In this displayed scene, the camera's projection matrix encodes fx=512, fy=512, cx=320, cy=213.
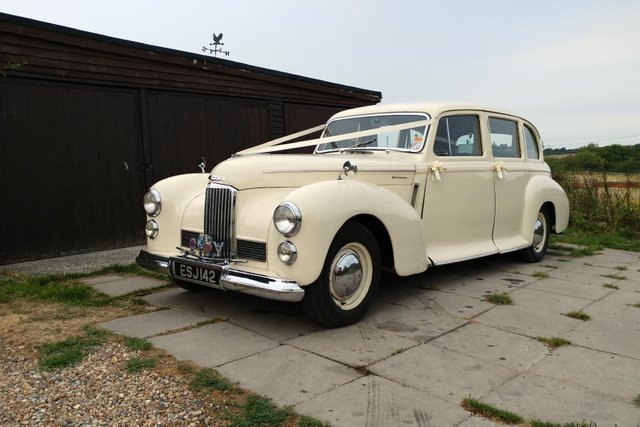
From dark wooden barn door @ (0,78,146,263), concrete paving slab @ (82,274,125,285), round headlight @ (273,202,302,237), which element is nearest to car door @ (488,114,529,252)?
round headlight @ (273,202,302,237)

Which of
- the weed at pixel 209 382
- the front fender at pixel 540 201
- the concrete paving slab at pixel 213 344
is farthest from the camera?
the front fender at pixel 540 201

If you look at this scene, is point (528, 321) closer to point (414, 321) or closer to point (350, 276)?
point (414, 321)

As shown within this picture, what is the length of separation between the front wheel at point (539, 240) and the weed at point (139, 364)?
16.1 ft

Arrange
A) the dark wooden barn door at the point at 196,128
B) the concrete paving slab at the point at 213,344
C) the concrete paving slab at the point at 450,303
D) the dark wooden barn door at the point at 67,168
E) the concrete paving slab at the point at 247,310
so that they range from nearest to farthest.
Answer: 1. the concrete paving slab at the point at 213,344
2. the concrete paving slab at the point at 247,310
3. the concrete paving slab at the point at 450,303
4. the dark wooden barn door at the point at 67,168
5. the dark wooden barn door at the point at 196,128

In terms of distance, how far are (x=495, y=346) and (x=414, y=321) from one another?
0.73m

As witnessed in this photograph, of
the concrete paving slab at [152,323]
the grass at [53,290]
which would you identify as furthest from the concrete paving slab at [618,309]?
the grass at [53,290]

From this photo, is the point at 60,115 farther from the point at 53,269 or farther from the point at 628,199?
the point at 628,199

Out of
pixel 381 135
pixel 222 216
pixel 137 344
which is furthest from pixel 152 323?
pixel 381 135

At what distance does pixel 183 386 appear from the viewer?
2.87 meters

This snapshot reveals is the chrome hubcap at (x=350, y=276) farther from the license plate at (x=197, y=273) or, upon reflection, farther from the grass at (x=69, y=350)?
the grass at (x=69, y=350)

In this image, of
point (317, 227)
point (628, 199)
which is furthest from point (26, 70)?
point (628, 199)

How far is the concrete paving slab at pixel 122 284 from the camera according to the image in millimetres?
5059

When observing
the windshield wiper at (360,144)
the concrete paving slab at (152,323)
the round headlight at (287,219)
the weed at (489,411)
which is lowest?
the weed at (489,411)

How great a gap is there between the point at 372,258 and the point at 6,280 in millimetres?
3866
